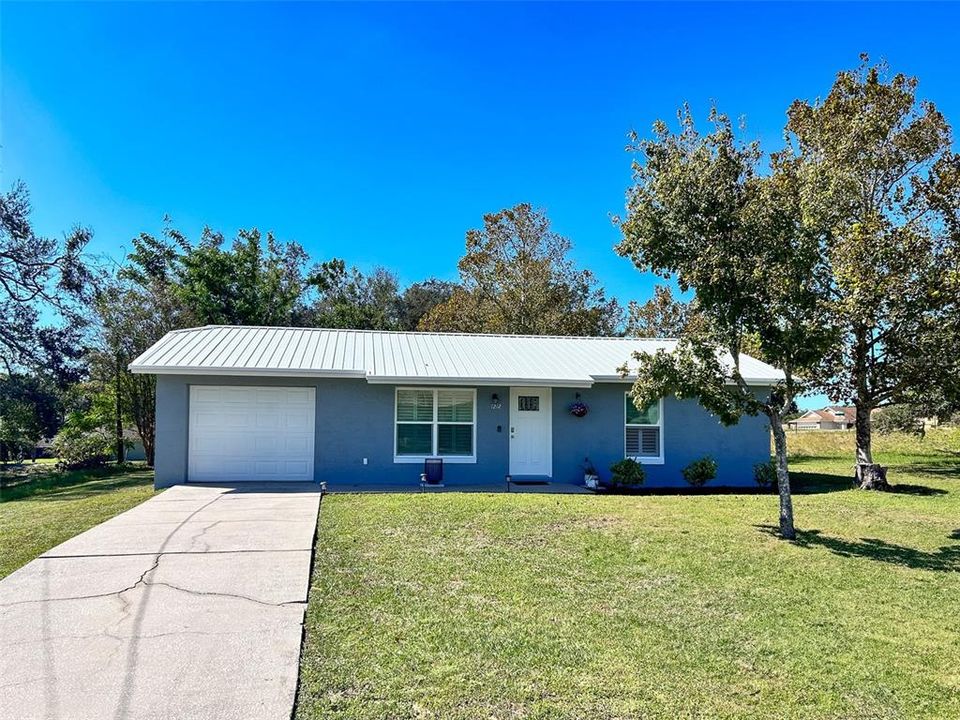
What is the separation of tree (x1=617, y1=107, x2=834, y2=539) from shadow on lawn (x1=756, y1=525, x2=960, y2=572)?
0.37 meters

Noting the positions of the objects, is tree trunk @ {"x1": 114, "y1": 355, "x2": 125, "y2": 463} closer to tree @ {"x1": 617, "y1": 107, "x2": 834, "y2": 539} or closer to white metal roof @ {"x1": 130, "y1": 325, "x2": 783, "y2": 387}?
white metal roof @ {"x1": 130, "y1": 325, "x2": 783, "y2": 387}

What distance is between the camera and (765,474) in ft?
44.3

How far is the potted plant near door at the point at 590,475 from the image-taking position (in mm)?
12812

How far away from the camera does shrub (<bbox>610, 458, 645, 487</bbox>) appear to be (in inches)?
508

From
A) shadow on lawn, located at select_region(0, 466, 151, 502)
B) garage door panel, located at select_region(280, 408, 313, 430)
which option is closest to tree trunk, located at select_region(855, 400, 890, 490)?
garage door panel, located at select_region(280, 408, 313, 430)

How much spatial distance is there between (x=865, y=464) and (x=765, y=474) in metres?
2.20

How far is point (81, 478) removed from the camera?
51.4ft

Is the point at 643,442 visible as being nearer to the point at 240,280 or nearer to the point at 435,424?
the point at 435,424

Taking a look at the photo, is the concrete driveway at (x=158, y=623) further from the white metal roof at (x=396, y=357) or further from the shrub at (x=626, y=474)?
the shrub at (x=626, y=474)

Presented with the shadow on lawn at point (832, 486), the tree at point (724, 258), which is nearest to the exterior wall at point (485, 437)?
the shadow on lawn at point (832, 486)

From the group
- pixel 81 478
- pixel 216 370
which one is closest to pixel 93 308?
pixel 81 478

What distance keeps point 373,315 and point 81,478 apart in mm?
19312

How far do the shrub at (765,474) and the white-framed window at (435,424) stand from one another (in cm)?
626

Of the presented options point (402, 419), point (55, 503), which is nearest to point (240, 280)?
point (402, 419)
